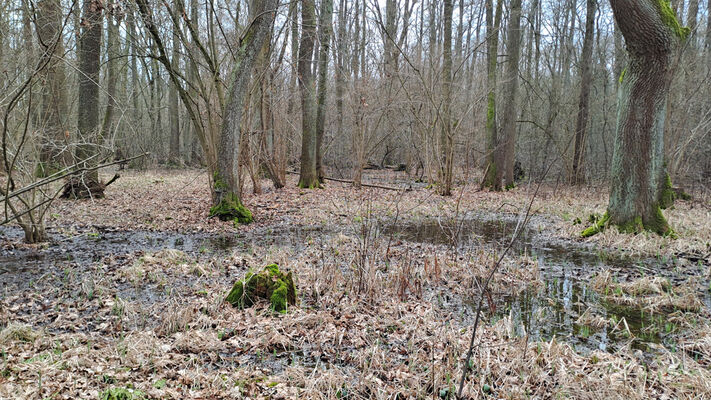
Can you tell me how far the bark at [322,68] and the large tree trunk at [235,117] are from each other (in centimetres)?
423

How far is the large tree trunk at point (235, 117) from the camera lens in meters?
9.12

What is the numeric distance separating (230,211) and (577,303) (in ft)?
22.8

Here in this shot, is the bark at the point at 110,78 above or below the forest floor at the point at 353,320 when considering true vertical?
above

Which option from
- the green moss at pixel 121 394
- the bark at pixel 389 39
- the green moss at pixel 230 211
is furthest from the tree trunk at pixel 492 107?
the green moss at pixel 121 394

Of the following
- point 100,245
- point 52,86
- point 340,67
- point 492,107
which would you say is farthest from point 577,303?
point 340,67

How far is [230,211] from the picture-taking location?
30.5ft

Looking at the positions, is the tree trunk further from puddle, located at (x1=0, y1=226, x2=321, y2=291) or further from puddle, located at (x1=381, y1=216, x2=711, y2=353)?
puddle, located at (x1=0, y1=226, x2=321, y2=291)

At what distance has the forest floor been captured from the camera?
3102 mm

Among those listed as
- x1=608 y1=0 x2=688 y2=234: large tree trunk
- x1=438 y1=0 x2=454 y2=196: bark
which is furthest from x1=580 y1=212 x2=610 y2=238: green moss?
x1=438 y1=0 x2=454 y2=196: bark

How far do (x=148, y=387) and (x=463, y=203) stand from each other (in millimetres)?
10394

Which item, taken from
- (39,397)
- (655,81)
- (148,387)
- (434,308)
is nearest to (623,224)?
(655,81)

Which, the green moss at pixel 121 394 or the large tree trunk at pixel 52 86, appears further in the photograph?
the large tree trunk at pixel 52 86

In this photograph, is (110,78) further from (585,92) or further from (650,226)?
(585,92)

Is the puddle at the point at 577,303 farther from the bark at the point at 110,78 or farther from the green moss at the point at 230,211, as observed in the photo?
Answer: the bark at the point at 110,78
